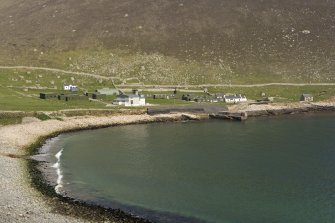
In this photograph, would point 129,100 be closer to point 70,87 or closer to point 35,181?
point 70,87

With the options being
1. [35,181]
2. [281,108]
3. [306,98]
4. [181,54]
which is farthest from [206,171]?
[181,54]

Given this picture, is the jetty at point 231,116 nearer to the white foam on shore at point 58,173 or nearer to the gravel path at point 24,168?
the gravel path at point 24,168

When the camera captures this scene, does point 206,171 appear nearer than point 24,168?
No

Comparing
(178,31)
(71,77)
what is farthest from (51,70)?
(178,31)

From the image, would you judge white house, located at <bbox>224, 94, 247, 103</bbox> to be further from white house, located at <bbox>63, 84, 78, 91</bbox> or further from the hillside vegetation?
white house, located at <bbox>63, 84, 78, 91</bbox>

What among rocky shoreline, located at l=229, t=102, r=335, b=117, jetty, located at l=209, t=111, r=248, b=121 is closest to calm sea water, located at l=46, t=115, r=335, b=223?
jetty, located at l=209, t=111, r=248, b=121

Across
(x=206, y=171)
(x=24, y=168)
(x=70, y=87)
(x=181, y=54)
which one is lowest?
(x=206, y=171)

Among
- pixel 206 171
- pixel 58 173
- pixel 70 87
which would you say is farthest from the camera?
pixel 70 87
